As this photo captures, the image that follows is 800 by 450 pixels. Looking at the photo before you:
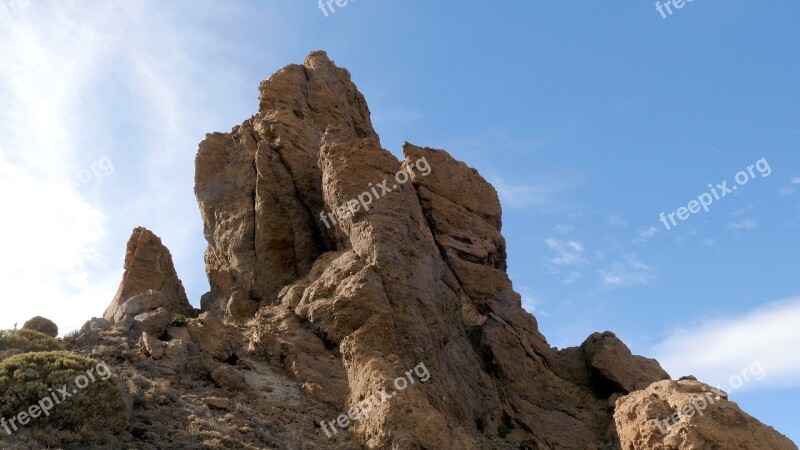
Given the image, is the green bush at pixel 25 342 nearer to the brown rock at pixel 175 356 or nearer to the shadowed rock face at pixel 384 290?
the brown rock at pixel 175 356

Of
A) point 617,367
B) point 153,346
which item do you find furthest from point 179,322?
point 617,367

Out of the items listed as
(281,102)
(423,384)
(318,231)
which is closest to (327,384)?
(423,384)

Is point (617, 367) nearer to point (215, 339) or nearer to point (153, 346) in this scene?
point (215, 339)

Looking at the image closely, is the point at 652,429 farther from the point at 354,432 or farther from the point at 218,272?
the point at 218,272

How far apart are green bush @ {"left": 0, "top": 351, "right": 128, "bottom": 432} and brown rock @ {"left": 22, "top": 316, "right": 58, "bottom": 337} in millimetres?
5671

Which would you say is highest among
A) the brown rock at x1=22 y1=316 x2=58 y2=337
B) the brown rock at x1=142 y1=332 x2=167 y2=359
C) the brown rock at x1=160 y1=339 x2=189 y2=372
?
the brown rock at x1=22 y1=316 x2=58 y2=337

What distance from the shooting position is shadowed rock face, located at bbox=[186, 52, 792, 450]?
25.5m

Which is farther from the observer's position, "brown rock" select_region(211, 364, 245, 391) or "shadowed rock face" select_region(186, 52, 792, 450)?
"shadowed rock face" select_region(186, 52, 792, 450)

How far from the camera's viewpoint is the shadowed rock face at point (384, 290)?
25484 mm

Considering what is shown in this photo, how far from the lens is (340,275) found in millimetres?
27844

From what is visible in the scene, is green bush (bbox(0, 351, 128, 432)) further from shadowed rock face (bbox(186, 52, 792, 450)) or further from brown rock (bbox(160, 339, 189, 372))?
shadowed rock face (bbox(186, 52, 792, 450))

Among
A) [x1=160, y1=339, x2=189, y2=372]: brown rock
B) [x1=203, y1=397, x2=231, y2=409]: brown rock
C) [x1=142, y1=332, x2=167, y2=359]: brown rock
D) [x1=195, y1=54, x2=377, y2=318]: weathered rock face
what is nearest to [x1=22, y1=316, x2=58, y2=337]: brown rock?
[x1=142, y1=332, x2=167, y2=359]: brown rock

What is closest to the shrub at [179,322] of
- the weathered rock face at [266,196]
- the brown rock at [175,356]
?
the brown rock at [175,356]

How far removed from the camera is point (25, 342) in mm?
24016
